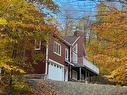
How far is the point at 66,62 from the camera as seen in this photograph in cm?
4853

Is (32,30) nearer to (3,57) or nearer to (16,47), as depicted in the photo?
(16,47)

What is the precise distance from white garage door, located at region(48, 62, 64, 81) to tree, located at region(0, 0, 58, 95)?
695 inches

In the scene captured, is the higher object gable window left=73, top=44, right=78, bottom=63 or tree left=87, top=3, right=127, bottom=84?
gable window left=73, top=44, right=78, bottom=63

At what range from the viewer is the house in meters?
39.9

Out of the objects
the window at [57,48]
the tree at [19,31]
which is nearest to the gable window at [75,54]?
the window at [57,48]

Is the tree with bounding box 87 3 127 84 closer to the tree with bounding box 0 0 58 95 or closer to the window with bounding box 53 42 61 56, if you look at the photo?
the tree with bounding box 0 0 58 95

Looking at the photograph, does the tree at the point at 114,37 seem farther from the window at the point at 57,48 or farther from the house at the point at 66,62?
the window at the point at 57,48

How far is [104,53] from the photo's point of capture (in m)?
22.2

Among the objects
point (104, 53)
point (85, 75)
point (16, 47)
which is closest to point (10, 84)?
point (16, 47)

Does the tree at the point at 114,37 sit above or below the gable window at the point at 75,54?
below

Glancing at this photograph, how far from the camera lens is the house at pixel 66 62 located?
3986cm

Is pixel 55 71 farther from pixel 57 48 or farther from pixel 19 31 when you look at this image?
pixel 19 31

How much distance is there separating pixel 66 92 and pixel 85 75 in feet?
107

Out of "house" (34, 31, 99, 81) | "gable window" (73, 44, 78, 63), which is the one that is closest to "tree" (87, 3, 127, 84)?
"house" (34, 31, 99, 81)
